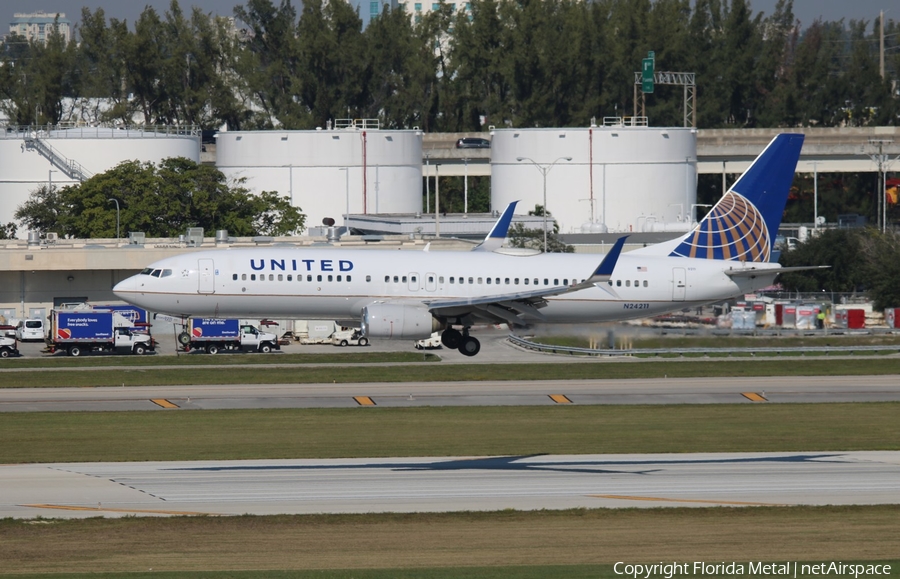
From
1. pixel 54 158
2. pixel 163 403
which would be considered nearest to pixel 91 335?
pixel 163 403

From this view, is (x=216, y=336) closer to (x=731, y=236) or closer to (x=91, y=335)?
(x=91, y=335)

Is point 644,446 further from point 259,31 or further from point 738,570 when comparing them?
point 259,31

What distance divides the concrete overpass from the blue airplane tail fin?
87759mm

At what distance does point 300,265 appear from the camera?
4903cm

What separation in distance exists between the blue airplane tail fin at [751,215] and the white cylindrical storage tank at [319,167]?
78.4 meters

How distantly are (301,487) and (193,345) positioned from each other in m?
46.1

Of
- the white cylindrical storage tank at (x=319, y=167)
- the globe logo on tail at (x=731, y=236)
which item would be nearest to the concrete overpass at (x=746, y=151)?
the white cylindrical storage tank at (x=319, y=167)

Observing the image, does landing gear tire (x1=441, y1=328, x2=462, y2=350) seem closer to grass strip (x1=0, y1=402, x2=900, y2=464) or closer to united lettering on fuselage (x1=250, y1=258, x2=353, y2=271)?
grass strip (x1=0, y1=402, x2=900, y2=464)

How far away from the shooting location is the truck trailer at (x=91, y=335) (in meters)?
79.4

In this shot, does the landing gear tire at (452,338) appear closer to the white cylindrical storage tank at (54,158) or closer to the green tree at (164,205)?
the green tree at (164,205)

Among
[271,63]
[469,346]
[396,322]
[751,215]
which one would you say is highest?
[271,63]

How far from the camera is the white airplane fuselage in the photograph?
48.8 m

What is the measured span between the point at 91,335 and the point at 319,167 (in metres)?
55.5

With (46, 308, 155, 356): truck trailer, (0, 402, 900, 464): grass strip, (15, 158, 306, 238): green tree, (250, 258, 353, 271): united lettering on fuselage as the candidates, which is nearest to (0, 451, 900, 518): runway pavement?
(0, 402, 900, 464): grass strip
